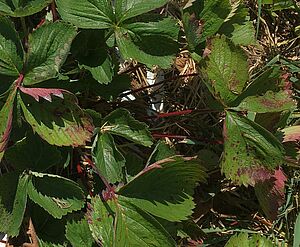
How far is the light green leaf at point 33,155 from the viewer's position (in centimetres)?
133

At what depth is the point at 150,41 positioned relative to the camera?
1.33m

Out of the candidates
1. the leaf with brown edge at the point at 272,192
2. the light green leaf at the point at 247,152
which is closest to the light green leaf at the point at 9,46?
the light green leaf at the point at 247,152

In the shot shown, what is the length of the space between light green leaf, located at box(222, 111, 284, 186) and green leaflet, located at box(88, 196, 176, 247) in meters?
0.19

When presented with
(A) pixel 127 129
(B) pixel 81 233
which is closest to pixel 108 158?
(A) pixel 127 129

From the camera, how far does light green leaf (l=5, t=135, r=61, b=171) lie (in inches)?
52.4

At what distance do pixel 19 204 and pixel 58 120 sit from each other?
202 mm

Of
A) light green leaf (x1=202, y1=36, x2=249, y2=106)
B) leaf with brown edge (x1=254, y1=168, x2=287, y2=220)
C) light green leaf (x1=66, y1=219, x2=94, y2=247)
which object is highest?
light green leaf (x1=202, y1=36, x2=249, y2=106)

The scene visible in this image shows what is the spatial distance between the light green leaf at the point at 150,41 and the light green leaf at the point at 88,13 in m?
0.04

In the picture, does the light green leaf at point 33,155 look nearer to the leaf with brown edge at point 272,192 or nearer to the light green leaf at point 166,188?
the light green leaf at point 166,188

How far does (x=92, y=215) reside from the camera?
1.32 meters

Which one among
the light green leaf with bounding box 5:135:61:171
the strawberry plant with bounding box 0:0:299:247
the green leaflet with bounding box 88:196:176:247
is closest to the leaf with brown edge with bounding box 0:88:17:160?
the strawberry plant with bounding box 0:0:299:247

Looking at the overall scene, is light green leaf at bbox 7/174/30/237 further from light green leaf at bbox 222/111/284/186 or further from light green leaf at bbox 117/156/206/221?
light green leaf at bbox 222/111/284/186

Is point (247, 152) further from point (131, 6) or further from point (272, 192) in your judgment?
point (131, 6)

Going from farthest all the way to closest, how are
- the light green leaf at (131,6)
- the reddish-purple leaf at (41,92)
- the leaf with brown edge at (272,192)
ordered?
the leaf with brown edge at (272,192) < the light green leaf at (131,6) < the reddish-purple leaf at (41,92)
